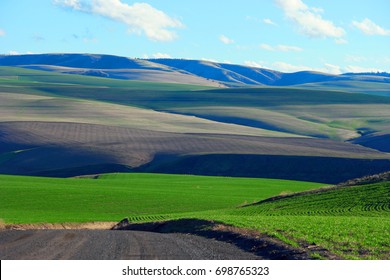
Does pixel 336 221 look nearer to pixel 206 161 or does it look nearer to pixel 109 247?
pixel 109 247

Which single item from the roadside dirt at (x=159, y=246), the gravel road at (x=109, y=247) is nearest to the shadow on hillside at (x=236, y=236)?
the roadside dirt at (x=159, y=246)

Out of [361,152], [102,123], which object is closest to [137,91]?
[102,123]

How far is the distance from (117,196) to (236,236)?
29.7 metres

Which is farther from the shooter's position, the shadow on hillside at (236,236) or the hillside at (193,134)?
the hillside at (193,134)

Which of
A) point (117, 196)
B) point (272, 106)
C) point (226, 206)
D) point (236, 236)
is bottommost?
point (117, 196)

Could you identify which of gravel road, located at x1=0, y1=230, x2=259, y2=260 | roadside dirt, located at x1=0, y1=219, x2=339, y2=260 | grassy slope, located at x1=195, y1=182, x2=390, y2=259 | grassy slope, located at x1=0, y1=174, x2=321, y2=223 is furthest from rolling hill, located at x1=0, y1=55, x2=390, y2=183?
gravel road, located at x1=0, y1=230, x2=259, y2=260

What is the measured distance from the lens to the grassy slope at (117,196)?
1772 inches

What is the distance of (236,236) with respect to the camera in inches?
953

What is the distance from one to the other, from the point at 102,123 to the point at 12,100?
3783 cm

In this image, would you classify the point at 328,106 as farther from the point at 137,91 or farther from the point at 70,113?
the point at 70,113

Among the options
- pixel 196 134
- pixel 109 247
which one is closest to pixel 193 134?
pixel 196 134

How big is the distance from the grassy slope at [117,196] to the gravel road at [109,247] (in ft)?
49.2

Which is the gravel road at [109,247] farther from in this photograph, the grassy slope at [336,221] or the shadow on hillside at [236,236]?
the grassy slope at [336,221]

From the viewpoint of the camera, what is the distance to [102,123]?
120m
